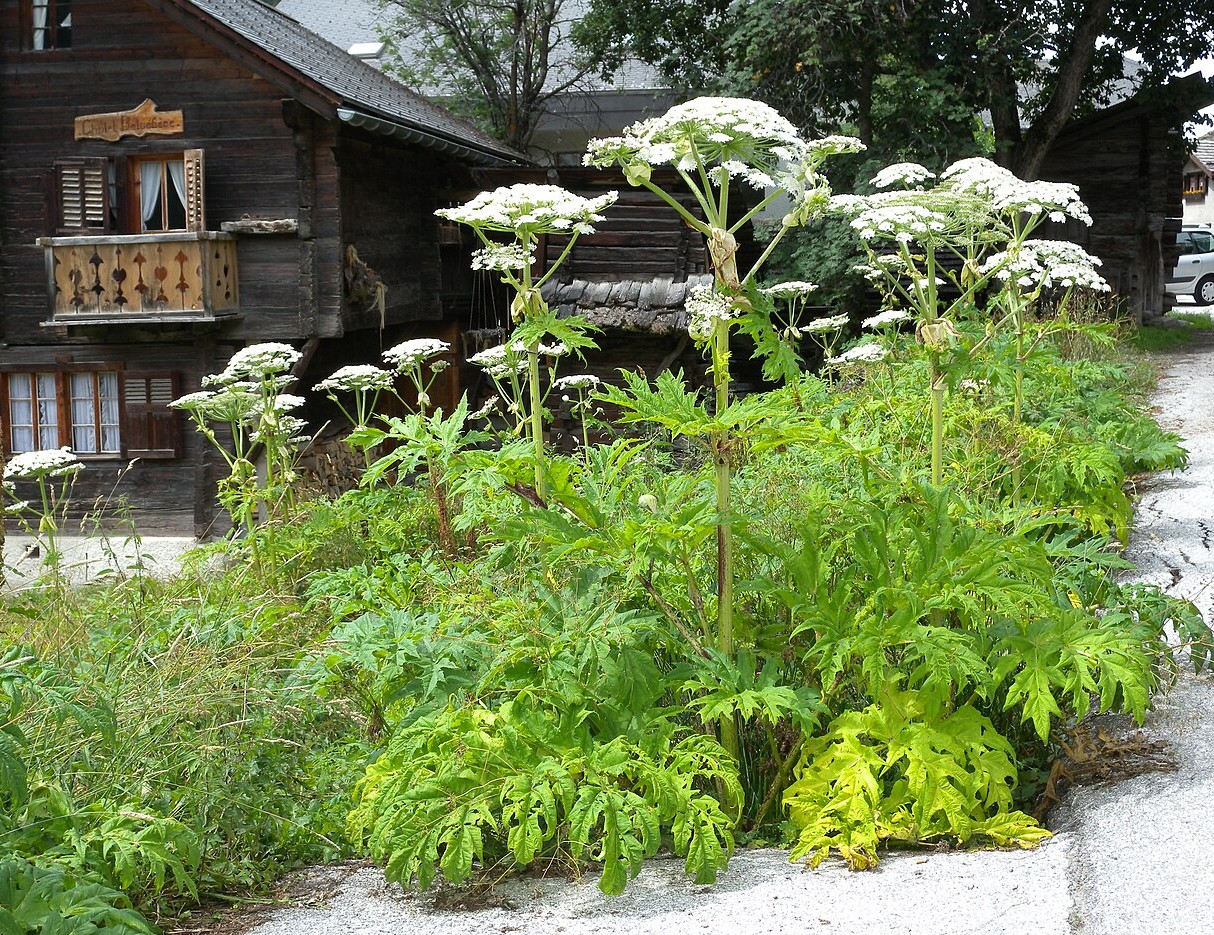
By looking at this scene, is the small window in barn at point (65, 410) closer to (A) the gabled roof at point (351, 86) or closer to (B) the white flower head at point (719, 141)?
(A) the gabled roof at point (351, 86)

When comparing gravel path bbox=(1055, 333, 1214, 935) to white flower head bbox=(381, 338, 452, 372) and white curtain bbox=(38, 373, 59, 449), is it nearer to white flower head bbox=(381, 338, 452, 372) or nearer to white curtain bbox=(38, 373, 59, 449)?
white flower head bbox=(381, 338, 452, 372)

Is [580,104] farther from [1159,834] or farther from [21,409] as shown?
[1159,834]

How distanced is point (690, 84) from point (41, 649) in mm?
18777

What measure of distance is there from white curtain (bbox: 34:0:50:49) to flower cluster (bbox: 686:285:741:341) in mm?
16329

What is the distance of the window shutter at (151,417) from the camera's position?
1722 cm

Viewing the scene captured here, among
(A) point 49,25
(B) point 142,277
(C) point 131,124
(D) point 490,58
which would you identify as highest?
(D) point 490,58

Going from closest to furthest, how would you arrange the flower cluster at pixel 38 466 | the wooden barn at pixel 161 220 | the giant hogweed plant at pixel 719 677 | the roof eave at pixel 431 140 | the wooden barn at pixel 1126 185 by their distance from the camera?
1. the giant hogweed plant at pixel 719 677
2. the flower cluster at pixel 38 466
3. the roof eave at pixel 431 140
4. the wooden barn at pixel 161 220
5. the wooden barn at pixel 1126 185

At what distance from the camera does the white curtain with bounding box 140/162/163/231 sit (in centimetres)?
1692

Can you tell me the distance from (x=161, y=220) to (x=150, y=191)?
1.46ft

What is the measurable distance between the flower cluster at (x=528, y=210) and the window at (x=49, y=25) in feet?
46.9

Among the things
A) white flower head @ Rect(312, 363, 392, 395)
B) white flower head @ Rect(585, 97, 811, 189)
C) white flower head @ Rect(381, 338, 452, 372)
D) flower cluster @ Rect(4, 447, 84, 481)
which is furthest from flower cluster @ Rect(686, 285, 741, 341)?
flower cluster @ Rect(4, 447, 84, 481)

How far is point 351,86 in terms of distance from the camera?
18078 mm

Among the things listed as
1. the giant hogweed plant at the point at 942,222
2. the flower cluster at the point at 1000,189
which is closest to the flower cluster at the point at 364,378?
the giant hogweed plant at the point at 942,222

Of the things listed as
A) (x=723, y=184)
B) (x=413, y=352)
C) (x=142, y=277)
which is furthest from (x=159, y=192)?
(x=723, y=184)
